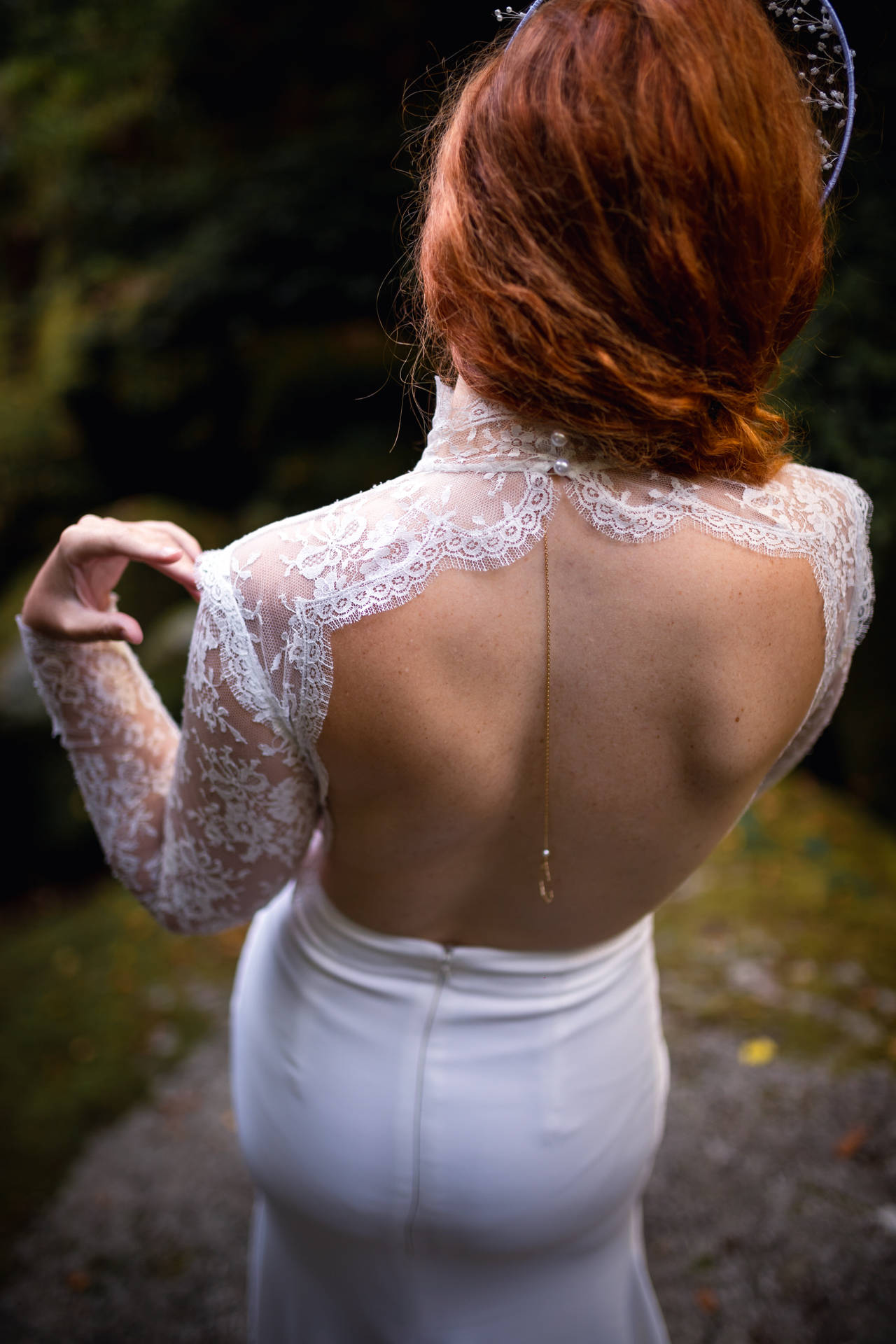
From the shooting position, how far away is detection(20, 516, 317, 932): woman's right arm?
1.08m

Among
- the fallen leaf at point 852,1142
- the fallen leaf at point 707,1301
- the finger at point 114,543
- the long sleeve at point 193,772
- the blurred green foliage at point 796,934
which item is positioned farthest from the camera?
the blurred green foliage at point 796,934

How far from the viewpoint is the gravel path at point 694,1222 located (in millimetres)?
2375

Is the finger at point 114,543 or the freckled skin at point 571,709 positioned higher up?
the finger at point 114,543

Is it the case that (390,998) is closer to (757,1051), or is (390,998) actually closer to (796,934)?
(757,1051)

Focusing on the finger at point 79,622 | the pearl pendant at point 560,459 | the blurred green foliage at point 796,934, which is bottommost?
the blurred green foliage at point 796,934

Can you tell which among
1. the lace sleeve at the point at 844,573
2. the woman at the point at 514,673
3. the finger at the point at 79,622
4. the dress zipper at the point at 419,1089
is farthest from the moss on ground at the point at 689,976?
the finger at the point at 79,622

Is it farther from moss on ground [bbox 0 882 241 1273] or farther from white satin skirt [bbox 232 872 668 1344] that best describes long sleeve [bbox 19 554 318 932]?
moss on ground [bbox 0 882 241 1273]

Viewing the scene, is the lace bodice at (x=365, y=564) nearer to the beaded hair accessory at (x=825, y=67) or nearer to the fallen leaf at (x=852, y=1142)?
the beaded hair accessory at (x=825, y=67)

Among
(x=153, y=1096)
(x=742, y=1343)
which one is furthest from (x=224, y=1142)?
(x=742, y=1343)

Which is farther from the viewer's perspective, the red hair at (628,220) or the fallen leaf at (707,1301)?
the fallen leaf at (707,1301)

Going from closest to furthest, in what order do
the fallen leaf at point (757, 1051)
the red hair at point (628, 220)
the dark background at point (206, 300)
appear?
the red hair at point (628, 220), the fallen leaf at point (757, 1051), the dark background at point (206, 300)

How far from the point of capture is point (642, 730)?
1.07 metres

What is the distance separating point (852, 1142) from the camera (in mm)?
2725

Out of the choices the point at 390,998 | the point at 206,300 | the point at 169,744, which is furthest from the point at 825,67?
the point at 206,300
